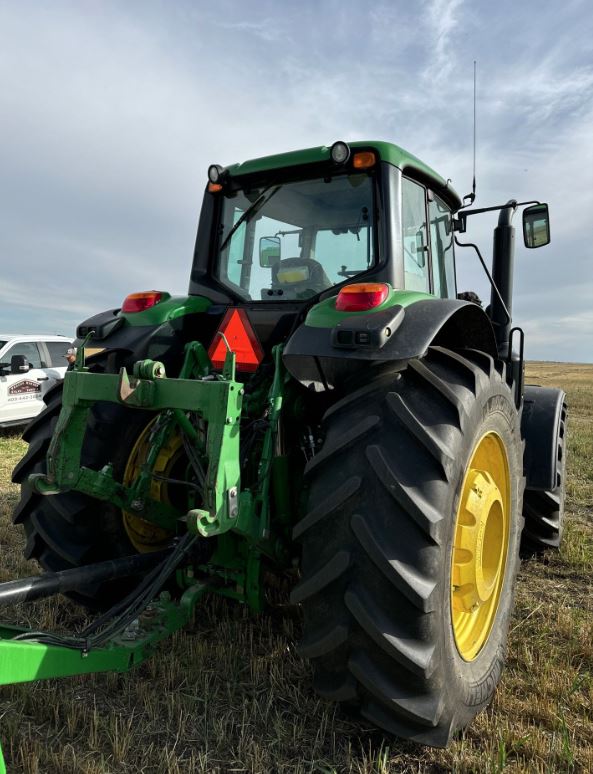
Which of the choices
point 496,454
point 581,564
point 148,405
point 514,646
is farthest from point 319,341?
point 581,564

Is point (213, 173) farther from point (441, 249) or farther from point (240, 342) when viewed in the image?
point (441, 249)

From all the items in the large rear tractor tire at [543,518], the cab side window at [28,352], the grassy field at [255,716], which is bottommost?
the grassy field at [255,716]

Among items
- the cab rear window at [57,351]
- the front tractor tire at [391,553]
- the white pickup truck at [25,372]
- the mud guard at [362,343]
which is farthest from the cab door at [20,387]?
the front tractor tire at [391,553]

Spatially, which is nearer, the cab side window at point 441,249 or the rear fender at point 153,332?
the rear fender at point 153,332

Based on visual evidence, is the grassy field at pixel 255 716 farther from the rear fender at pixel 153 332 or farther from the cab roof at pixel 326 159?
the cab roof at pixel 326 159

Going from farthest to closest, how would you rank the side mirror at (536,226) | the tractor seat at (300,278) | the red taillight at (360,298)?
the side mirror at (536,226)
the tractor seat at (300,278)
the red taillight at (360,298)

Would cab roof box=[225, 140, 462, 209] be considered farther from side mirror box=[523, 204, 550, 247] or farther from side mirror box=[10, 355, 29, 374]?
side mirror box=[10, 355, 29, 374]

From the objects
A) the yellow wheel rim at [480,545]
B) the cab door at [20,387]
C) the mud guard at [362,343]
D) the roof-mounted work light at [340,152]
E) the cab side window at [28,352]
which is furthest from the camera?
the cab side window at [28,352]

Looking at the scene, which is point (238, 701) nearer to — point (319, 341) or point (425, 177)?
point (319, 341)

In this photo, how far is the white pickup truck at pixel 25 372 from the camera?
9.23 meters

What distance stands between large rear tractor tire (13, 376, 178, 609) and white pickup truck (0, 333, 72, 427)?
21.4 feet

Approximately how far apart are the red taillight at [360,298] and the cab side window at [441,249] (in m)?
1.18

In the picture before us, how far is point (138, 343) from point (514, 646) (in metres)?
2.27

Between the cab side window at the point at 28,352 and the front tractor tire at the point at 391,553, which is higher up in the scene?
the cab side window at the point at 28,352
